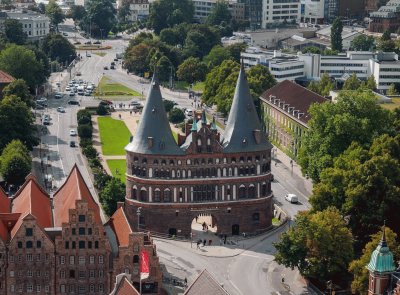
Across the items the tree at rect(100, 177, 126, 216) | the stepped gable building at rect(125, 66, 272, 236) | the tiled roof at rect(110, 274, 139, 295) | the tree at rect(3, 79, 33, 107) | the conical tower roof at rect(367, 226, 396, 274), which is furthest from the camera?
the tree at rect(3, 79, 33, 107)

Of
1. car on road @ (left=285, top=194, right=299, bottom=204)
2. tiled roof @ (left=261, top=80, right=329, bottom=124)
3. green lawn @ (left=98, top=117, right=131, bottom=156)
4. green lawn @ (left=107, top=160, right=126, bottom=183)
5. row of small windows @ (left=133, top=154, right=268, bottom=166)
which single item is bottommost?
car on road @ (left=285, top=194, right=299, bottom=204)

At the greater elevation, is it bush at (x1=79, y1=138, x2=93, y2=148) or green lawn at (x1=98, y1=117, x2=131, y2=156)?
bush at (x1=79, y1=138, x2=93, y2=148)

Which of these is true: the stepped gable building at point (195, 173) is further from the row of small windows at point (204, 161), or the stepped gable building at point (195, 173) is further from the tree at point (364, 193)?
the tree at point (364, 193)

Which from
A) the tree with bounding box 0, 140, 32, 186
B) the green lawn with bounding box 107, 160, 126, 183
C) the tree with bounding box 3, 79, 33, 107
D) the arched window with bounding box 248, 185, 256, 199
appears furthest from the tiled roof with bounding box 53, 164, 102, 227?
the tree with bounding box 3, 79, 33, 107

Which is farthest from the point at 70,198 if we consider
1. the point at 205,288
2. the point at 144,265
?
the point at 205,288

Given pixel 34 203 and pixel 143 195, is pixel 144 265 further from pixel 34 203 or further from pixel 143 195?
pixel 143 195

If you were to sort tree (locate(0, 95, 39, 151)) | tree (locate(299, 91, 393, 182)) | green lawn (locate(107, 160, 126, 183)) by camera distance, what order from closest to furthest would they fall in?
tree (locate(299, 91, 393, 182)), green lawn (locate(107, 160, 126, 183)), tree (locate(0, 95, 39, 151))

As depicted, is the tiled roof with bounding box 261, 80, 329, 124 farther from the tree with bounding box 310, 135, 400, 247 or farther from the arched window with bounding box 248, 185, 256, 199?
the tree with bounding box 310, 135, 400, 247
